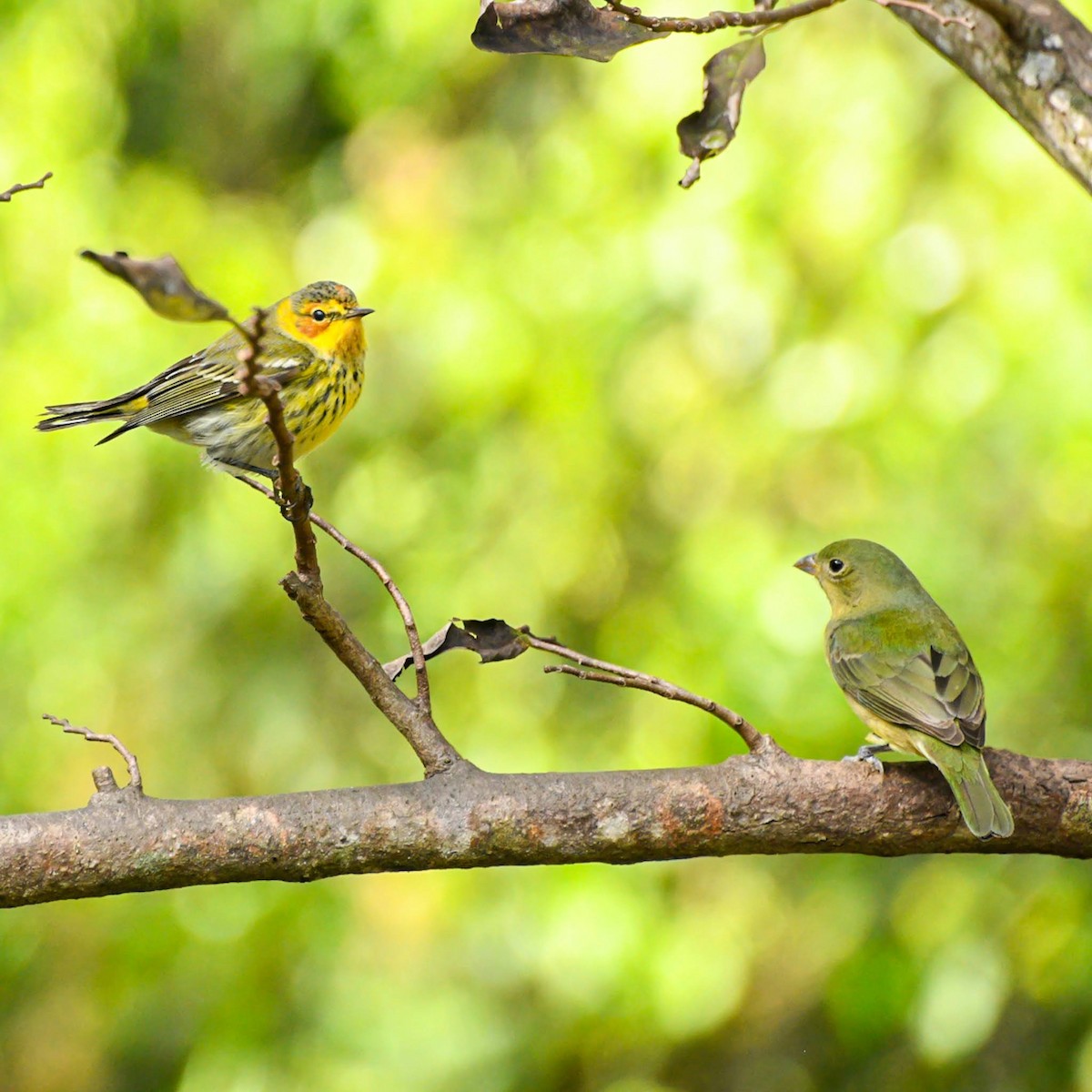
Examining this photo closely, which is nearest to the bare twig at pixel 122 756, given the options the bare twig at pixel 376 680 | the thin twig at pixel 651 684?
the bare twig at pixel 376 680

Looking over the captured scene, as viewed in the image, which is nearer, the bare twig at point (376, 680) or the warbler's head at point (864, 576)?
the bare twig at point (376, 680)

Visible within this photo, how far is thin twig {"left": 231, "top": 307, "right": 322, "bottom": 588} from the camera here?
5.32ft

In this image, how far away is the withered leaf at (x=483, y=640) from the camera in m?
2.40

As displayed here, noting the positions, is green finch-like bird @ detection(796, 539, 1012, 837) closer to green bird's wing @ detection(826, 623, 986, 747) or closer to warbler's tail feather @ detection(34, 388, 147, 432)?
green bird's wing @ detection(826, 623, 986, 747)

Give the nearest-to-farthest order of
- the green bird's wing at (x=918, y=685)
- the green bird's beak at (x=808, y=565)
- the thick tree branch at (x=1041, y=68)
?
1. the thick tree branch at (x=1041, y=68)
2. the green bird's wing at (x=918, y=685)
3. the green bird's beak at (x=808, y=565)

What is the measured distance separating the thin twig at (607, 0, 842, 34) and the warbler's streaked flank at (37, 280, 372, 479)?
1.66 metres

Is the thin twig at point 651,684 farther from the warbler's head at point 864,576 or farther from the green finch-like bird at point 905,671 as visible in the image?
the warbler's head at point 864,576

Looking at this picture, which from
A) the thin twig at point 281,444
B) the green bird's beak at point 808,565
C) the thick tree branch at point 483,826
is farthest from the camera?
the green bird's beak at point 808,565

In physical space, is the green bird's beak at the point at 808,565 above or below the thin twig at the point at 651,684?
above

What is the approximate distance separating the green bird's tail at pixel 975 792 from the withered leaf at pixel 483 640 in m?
0.82

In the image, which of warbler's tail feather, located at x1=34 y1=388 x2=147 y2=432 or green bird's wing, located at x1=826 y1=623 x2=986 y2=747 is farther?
warbler's tail feather, located at x1=34 y1=388 x2=147 y2=432

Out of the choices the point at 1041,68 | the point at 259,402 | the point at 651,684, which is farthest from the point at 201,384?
the point at 1041,68

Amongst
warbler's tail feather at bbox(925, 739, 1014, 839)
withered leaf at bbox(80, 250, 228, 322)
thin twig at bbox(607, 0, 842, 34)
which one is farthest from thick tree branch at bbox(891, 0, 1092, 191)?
withered leaf at bbox(80, 250, 228, 322)

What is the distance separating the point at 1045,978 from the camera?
11.5ft
